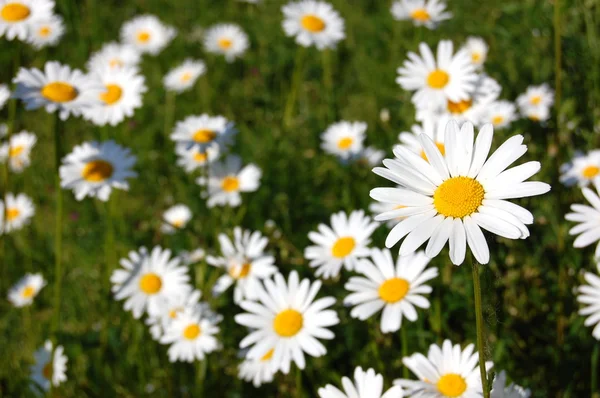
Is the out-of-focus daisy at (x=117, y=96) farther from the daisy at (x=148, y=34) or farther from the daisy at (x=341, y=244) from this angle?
the daisy at (x=148, y=34)

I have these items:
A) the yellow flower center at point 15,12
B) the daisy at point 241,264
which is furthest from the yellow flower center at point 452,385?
the yellow flower center at point 15,12

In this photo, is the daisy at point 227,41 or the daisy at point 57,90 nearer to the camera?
the daisy at point 57,90

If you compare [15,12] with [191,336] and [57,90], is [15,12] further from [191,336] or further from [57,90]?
[191,336]

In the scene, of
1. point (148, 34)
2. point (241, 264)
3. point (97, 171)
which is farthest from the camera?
point (148, 34)

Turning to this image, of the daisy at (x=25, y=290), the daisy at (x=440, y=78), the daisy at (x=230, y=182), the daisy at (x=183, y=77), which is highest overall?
the daisy at (x=183, y=77)

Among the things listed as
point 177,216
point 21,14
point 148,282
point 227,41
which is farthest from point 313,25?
point 148,282

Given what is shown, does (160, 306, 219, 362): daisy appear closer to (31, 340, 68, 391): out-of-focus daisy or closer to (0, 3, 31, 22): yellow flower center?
(31, 340, 68, 391): out-of-focus daisy

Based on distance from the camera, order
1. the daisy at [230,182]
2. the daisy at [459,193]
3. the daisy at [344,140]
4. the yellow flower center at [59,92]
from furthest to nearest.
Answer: the daisy at [344,140]
the daisy at [230,182]
the yellow flower center at [59,92]
the daisy at [459,193]
